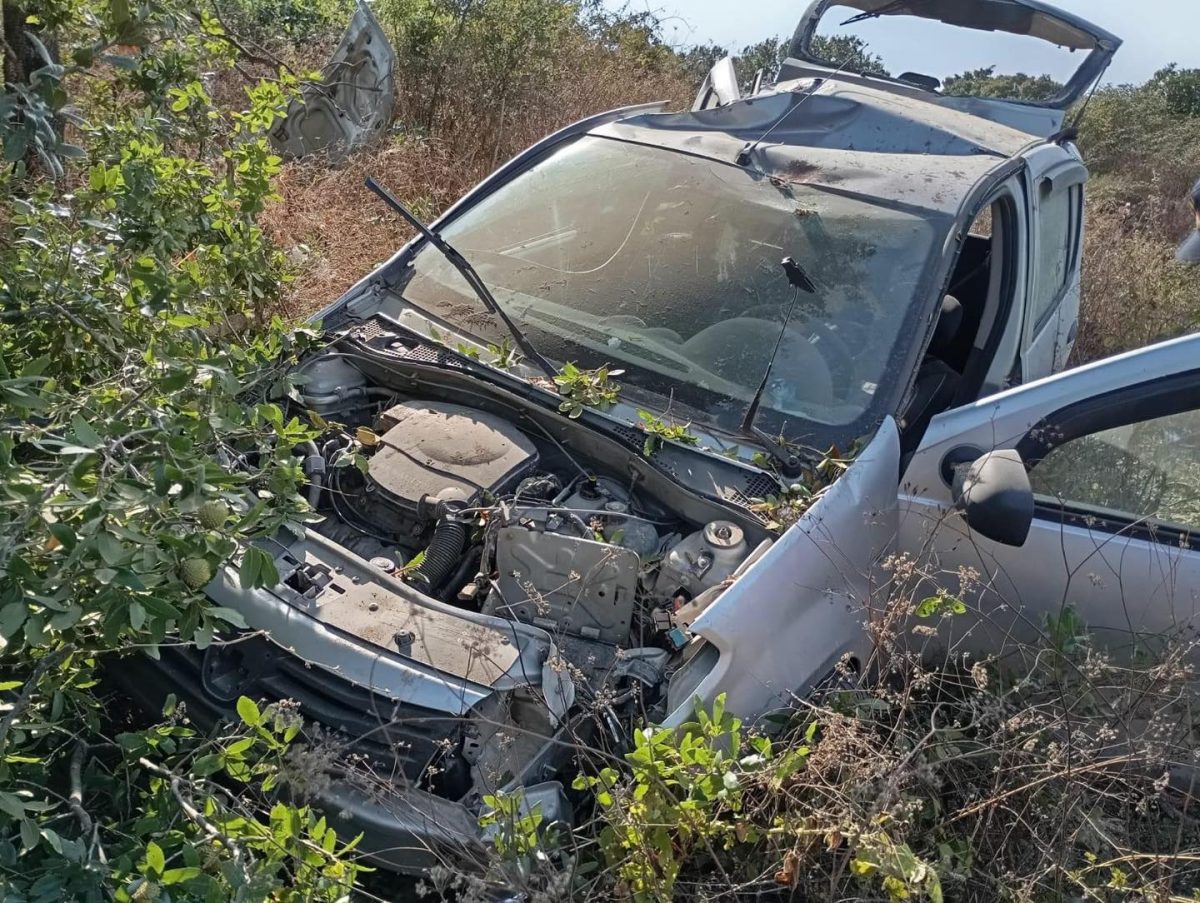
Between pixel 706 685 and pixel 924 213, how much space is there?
1.72m

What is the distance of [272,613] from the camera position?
7.10 feet

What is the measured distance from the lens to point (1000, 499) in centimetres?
224

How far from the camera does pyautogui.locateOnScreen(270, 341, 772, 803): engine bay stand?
82.0 inches

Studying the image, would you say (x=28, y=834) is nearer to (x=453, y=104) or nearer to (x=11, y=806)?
(x=11, y=806)

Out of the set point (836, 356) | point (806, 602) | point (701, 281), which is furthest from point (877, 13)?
→ point (806, 602)

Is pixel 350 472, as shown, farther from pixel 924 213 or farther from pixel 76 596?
pixel 924 213

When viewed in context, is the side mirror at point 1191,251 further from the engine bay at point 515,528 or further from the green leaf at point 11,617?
the green leaf at point 11,617

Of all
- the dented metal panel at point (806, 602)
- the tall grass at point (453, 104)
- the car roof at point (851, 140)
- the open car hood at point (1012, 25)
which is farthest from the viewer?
the tall grass at point (453, 104)

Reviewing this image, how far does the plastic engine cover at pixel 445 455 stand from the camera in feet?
8.60

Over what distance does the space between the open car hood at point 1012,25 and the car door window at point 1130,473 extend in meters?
2.03

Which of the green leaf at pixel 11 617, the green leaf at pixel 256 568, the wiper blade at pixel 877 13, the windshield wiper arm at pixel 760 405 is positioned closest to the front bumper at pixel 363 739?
the green leaf at pixel 256 568

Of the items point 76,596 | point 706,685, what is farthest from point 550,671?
point 76,596

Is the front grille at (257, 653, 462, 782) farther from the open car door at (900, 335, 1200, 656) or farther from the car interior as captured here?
the car interior

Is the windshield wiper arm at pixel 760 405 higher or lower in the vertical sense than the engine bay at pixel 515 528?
higher
